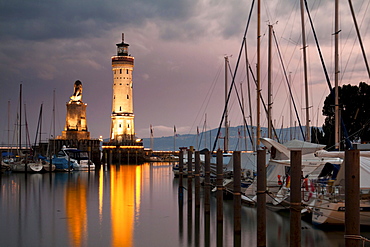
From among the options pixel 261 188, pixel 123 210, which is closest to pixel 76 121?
pixel 123 210

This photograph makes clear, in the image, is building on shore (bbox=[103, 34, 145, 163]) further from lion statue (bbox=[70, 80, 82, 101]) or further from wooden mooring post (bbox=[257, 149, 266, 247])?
wooden mooring post (bbox=[257, 149, 266, 247])

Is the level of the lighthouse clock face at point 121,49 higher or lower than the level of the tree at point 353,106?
higher

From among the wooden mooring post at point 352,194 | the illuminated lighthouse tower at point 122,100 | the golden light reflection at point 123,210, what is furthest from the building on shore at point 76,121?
the wooden mooring post at point 352,194

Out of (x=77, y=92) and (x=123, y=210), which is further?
(x=77, y=92)

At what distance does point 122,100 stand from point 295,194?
10527 cm

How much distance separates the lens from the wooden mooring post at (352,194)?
484 inches

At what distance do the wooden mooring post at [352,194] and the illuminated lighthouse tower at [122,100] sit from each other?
107576mm

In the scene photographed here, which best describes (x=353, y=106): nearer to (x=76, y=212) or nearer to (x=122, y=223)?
(x=76, y=212)

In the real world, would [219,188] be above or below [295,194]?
below

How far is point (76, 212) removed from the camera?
30719mm

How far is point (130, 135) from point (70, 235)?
321ft

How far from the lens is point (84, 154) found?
286 feet

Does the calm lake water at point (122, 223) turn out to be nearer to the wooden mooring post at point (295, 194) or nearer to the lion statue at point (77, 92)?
the wooden mooring post at point (295, 194)

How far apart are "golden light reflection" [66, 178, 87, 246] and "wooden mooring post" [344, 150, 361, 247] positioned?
12331mm
